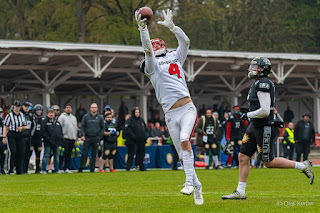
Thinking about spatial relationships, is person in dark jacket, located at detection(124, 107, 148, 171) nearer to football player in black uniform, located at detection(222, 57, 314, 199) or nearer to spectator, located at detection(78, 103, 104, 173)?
spectator, located at detection(78, 103, 104, 173)

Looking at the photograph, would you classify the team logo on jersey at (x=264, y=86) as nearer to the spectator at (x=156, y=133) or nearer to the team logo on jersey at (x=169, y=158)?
the team logo on jersey at (x=169, y=158)

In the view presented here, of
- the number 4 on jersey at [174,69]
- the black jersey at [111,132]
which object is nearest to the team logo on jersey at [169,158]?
the black jersey at [111,132]

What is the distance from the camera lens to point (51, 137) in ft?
67.7

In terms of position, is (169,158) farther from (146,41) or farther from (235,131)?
(146,41)

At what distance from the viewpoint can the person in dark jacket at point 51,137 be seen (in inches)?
812

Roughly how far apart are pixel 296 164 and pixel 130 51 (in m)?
19.2

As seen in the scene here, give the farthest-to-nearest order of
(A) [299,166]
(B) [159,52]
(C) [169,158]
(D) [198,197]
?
(C) [169,158]
(A) [299,166]
(B) [159,52]
(D) [198,197]

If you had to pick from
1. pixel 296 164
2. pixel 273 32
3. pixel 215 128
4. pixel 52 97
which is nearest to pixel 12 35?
pixel 52 97

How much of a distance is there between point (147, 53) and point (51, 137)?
456 inches

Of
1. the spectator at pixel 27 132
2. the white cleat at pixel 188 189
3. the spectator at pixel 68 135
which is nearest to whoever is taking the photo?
the white cleat at pixel 188 189

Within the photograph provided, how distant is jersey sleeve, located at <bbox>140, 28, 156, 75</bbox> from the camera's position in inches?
371

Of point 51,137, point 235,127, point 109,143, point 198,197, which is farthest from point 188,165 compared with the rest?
point 235,127

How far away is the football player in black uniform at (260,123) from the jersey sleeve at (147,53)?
1.45 metres

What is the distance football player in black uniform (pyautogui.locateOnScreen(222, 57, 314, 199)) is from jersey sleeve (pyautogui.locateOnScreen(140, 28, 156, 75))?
1454mm
